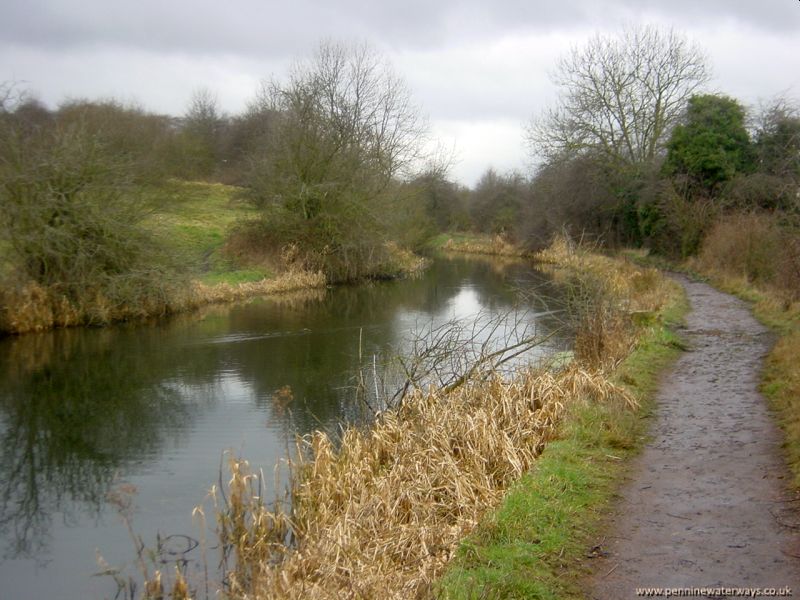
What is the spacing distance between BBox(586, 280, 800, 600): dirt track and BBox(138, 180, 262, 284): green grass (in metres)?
17.9

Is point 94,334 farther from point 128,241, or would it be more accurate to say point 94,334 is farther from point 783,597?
point 783,597

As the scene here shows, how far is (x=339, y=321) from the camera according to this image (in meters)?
22.6

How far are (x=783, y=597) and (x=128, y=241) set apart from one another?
2014cm

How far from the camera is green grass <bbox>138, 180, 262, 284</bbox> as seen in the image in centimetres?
2438

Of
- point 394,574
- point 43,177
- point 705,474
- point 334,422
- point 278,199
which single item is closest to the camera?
point 394,574

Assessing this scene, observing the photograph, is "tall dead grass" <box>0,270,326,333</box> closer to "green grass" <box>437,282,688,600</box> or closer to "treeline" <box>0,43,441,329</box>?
"treeline" <box>0,43,441,329</box>

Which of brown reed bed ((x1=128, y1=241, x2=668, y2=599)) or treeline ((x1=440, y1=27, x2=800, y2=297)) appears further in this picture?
treeline ((x1=440, y1=27, x2=800, y2=297))

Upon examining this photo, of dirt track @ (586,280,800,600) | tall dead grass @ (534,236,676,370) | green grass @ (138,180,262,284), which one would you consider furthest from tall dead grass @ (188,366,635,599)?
green grass @ (138,180,262,284)

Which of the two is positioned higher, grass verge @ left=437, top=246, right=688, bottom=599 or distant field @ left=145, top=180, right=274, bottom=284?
distant field @ left=145, top=180, right=274, bottom=284

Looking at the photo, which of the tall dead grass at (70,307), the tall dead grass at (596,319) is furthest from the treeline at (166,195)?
A: the tall dead grass at (596,319)

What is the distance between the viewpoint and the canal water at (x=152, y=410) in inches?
321

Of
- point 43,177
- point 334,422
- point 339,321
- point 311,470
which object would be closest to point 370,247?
point 339,321

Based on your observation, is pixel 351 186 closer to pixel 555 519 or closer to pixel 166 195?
pixel 166 195

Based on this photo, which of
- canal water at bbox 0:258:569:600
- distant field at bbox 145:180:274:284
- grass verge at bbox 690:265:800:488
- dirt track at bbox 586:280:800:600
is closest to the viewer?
dirt track at bbox 586:280:800:600
